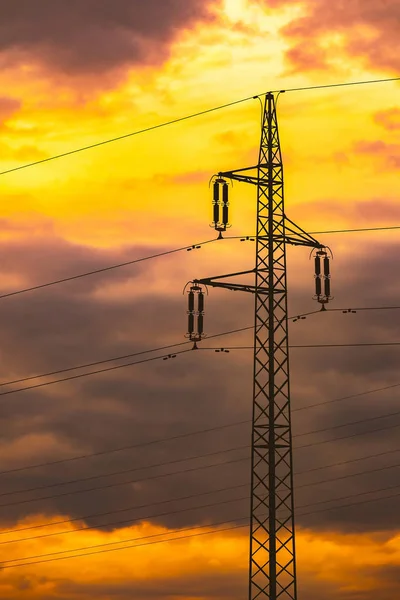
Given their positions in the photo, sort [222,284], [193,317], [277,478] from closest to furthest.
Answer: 1. [277,478]
2. [222,284]
3. [193,317]

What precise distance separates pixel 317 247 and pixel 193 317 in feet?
29.3

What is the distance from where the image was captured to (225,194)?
7850cm

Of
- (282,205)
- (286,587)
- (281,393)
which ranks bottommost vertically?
(286,587)

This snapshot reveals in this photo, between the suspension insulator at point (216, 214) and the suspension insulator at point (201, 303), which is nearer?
the suspension insulator at point (216, 214)

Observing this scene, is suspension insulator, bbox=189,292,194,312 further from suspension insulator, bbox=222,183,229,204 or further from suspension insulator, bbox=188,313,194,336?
suspension insulator, bbox=222,183,229,204

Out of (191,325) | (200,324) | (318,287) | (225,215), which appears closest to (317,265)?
(318,287)

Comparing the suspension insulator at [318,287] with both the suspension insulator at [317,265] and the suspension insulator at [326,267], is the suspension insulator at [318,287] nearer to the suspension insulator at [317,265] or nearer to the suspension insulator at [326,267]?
the suspension insulator at [317,265]

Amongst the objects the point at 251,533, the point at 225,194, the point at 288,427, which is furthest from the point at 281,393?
the point at 225,194

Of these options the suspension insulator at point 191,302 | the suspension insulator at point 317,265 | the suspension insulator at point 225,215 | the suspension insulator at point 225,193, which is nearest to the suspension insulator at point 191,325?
the suspension insulator at point 191,302

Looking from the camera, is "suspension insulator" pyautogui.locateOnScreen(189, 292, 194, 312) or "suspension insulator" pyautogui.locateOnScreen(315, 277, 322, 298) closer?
"suspension insulator" pyautogui.locateOnScreen(315, 277, 322, 298)

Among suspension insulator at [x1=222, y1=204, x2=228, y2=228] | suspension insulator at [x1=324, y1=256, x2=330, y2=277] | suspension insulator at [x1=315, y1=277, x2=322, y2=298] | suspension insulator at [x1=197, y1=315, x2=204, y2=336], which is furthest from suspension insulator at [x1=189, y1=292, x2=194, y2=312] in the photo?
suspension insulator at [x1=324, y1=256, x2=330, y2=277]

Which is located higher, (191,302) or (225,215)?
(225,215)

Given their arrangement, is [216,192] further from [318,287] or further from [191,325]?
[191,325]

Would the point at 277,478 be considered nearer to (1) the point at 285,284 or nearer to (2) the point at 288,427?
(2) the point at 288,427
